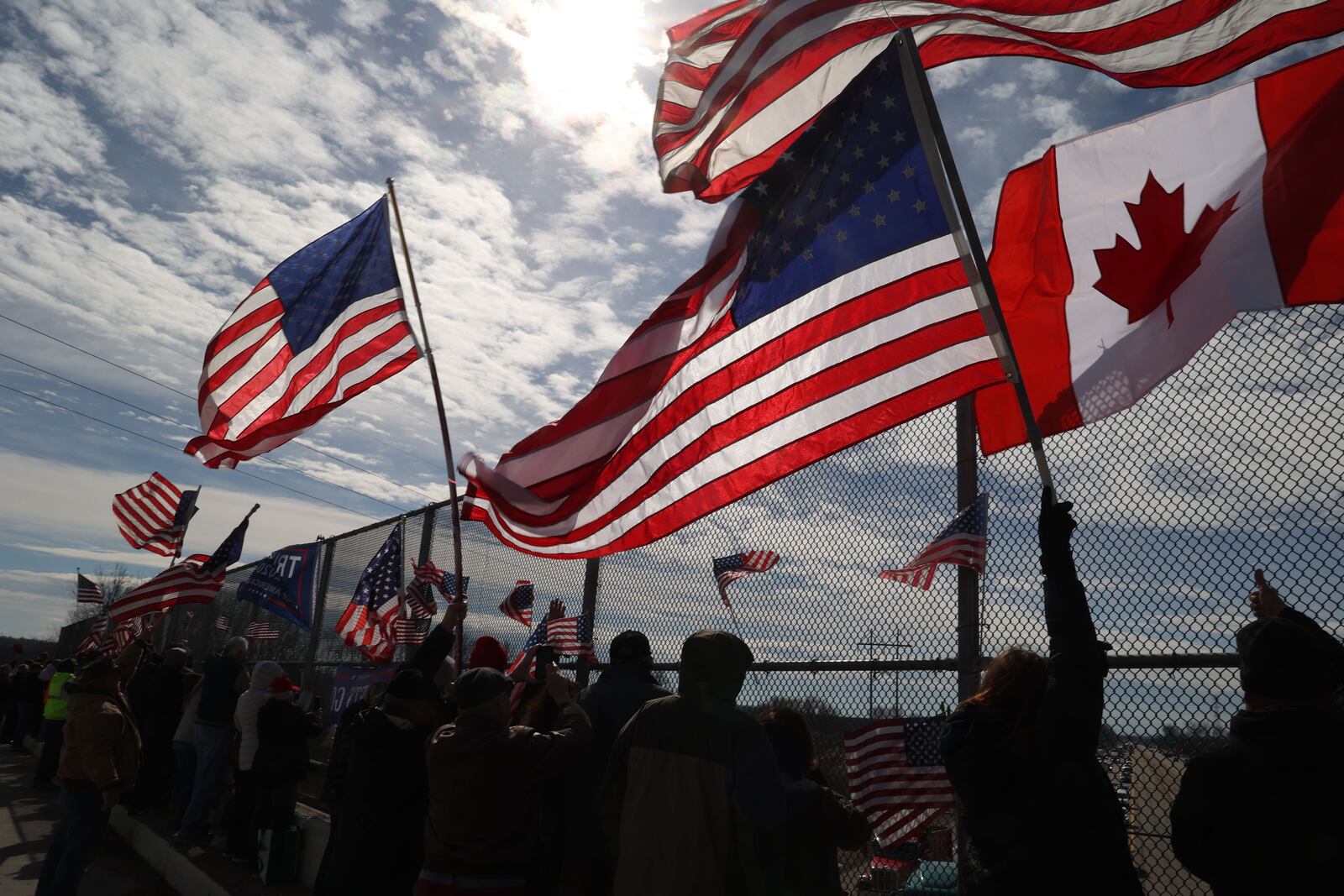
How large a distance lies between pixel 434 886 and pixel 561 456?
220 centimetres

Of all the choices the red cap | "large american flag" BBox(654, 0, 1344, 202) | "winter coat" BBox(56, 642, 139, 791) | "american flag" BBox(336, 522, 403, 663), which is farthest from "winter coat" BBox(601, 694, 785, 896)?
"american flag" BBox(336, 522, 403, 663)

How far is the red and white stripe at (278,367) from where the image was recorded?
6.98 meters

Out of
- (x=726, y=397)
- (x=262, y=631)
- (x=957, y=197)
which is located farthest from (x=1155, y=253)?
(x=262, y=631)

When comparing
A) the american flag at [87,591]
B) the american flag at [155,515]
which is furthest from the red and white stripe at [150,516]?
the american flag at [87,591]

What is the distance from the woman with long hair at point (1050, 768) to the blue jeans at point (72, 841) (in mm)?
6412

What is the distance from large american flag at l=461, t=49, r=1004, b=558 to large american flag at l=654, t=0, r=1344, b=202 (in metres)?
0.23

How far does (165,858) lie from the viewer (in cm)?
891

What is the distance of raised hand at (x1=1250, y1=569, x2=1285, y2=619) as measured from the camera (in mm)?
3012

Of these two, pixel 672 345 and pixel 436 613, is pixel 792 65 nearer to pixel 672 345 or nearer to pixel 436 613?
pixel 672 345

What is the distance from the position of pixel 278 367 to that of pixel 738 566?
13.7 feet

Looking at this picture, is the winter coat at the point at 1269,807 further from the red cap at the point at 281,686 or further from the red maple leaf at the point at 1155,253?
the red cap at the point at 281,686

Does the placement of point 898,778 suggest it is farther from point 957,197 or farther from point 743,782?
point 957,197

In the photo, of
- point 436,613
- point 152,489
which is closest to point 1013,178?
point 436,613

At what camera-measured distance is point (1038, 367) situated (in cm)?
410
